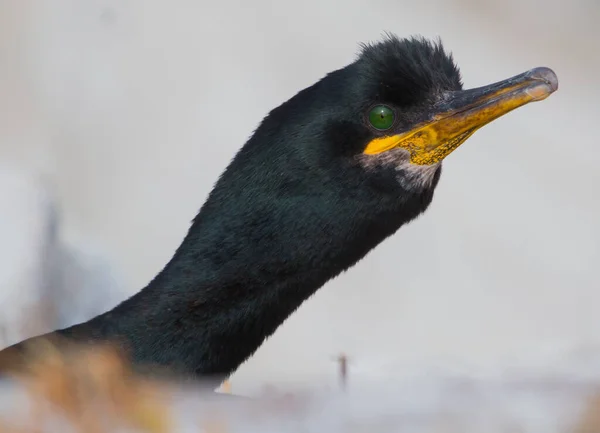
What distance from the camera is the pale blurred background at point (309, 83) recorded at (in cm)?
158

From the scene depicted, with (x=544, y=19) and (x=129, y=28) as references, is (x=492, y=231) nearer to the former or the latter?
(x=544, y=19)

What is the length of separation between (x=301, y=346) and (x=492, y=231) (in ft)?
1.27

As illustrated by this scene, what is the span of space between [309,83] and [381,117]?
870 mm

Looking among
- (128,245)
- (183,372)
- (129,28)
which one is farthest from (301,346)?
(183,372)

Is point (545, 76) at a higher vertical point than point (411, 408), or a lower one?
higher

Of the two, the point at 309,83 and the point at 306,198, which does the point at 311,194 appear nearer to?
the point at 306,198

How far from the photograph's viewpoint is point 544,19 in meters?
1.66

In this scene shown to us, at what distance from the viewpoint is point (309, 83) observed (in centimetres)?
163

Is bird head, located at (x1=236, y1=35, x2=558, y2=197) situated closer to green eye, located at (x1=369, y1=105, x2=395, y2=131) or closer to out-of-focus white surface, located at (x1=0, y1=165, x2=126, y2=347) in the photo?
green eye, located at (x1=369, y1=105, x2=395, y2=131)

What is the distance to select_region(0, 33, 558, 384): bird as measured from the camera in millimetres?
768

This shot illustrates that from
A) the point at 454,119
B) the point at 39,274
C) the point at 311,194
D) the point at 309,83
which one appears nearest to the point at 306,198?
the point at 311,194

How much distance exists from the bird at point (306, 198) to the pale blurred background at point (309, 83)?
712 millimetres

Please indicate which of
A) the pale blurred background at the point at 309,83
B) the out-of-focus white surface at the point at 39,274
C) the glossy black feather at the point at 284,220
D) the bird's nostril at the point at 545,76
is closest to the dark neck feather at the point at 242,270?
the glossy black feather at the point at 284,220

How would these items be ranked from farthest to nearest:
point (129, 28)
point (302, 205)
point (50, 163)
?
point (129, 28) → point (50, 163) → point (302, 205)
